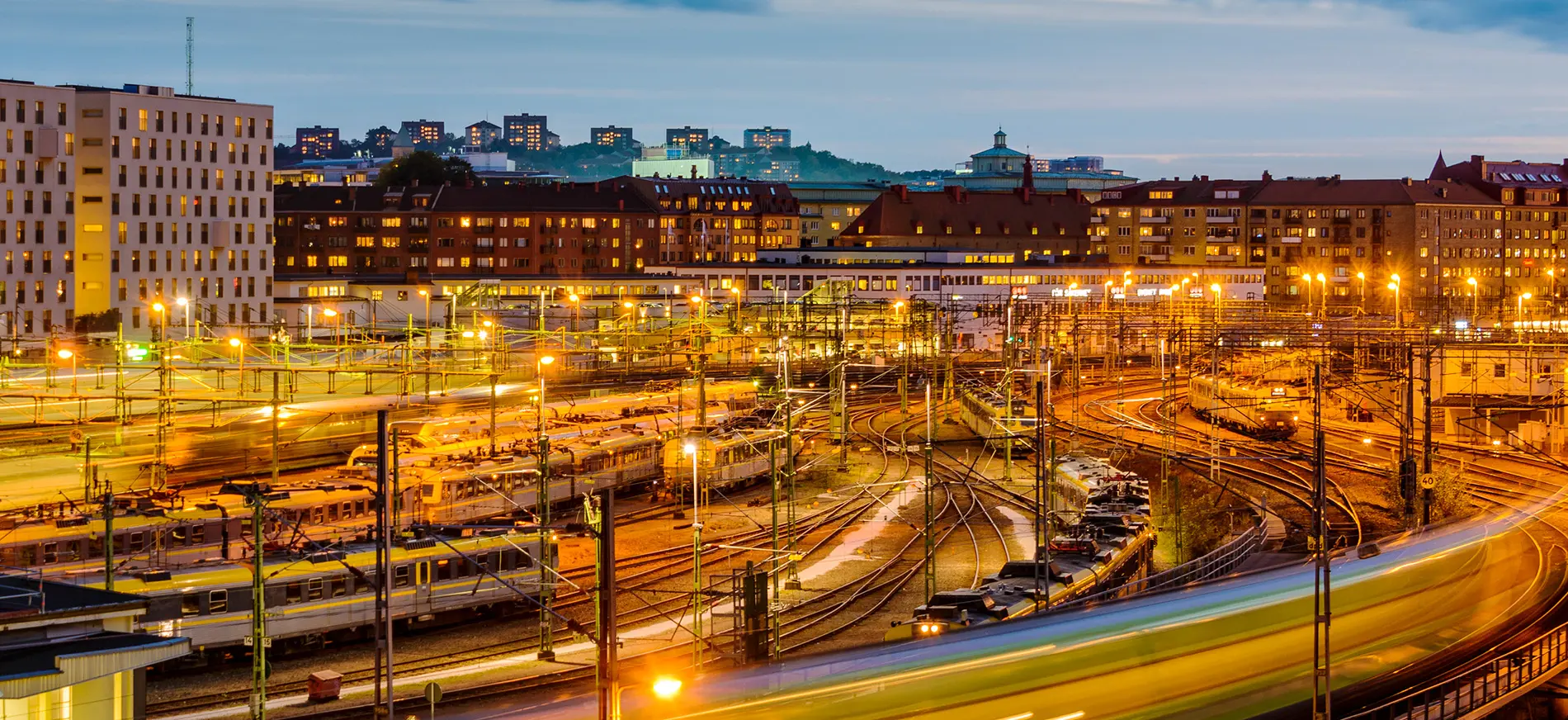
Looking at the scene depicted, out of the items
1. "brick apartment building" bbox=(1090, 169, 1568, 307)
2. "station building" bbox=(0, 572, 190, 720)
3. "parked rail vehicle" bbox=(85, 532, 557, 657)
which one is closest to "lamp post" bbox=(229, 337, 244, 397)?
"parked rail vehicle" bbox=(85, 532, 557, 657)

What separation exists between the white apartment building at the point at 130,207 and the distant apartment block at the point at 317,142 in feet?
404

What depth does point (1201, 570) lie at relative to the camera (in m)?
16.3

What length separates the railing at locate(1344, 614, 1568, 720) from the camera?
12258 millimetres

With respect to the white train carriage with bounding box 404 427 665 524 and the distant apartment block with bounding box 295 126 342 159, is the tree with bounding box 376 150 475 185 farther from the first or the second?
the distant apartment block with bounding box 295 126 342 159

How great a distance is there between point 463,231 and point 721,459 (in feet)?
117

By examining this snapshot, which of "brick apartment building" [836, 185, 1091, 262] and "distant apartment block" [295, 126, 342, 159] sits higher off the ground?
"distant apartment block" [295, 126, 342, 159]

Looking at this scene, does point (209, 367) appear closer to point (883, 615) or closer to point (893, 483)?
point (893, 483)

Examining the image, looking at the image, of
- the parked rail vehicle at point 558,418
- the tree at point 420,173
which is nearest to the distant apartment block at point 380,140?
the tree at point 420,173

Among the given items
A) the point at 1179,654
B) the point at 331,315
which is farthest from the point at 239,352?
the point at 1179,654

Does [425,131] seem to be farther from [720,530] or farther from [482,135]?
[720,530]

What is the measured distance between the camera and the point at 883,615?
17562mm

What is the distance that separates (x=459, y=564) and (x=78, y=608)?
7.43 meters

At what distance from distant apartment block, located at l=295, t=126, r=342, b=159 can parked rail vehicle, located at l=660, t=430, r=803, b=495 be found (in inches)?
5672

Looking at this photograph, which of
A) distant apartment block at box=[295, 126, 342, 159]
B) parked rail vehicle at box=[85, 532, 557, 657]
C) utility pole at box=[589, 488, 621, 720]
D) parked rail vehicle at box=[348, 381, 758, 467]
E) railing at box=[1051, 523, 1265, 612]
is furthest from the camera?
distant apartment block at box=[295, 126, 342, 159]
